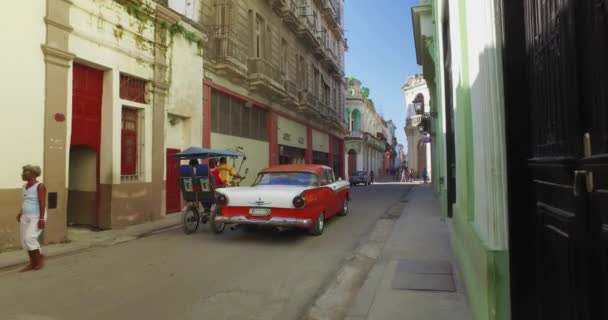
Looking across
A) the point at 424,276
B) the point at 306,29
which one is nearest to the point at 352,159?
the point at 306,29

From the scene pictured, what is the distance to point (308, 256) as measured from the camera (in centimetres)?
684

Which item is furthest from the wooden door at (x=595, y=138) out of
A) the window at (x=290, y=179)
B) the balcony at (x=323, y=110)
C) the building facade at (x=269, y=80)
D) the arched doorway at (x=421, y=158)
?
the arched doorway at (x=421, y=158)

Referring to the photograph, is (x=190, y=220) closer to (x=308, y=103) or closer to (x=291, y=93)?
(x=291, y=93)

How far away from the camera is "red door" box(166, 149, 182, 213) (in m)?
12.7

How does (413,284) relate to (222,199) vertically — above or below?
below

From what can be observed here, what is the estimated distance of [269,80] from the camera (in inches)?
728

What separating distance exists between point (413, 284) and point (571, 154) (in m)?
A: 3.41

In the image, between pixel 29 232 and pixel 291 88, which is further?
pixel 291 88

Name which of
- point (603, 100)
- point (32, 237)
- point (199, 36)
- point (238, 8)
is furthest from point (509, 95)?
point (238, 8)

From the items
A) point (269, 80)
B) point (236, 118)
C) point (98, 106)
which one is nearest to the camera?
point (98, 106)

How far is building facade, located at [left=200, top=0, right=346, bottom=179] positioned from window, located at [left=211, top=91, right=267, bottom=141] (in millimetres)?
37

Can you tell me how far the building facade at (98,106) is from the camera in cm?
777

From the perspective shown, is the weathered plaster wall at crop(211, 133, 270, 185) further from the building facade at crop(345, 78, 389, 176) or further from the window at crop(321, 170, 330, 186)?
the building facade at crop(345, 78, 389, 176)

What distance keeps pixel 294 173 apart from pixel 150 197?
4.60 m
